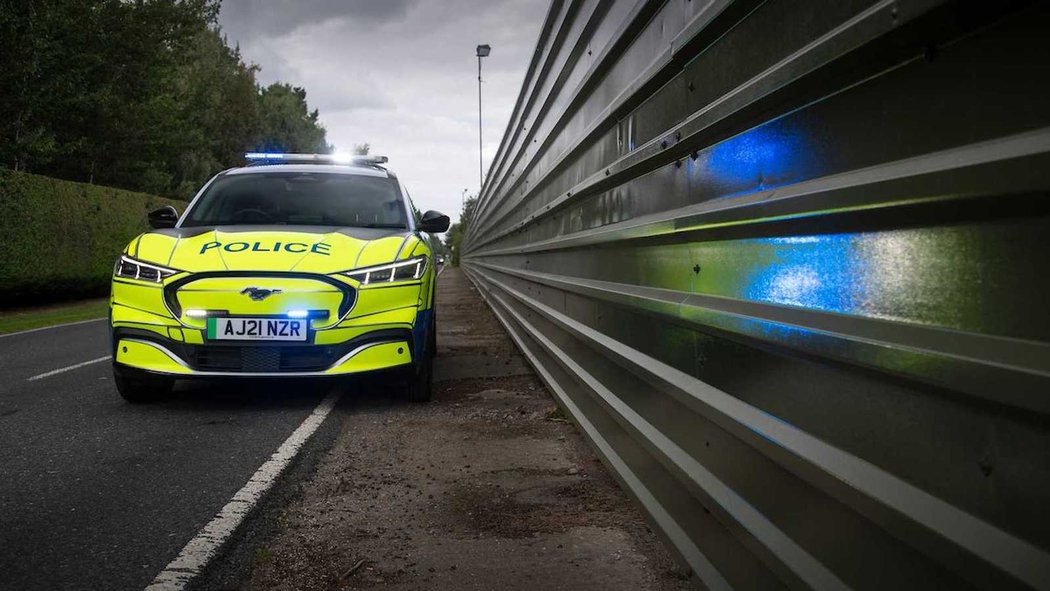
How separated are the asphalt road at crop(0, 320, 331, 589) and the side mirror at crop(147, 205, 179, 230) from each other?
1.16m

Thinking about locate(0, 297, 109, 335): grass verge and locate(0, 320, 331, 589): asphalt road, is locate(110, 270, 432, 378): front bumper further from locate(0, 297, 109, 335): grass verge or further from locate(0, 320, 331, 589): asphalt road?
locate(0, 297, 109, 335): grass verge

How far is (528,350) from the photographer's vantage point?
631cm

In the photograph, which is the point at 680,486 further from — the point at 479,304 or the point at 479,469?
the point at 479,304

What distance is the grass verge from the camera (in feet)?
36.8

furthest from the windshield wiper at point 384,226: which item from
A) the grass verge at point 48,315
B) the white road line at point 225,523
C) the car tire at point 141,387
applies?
the grass verge at point 48,315

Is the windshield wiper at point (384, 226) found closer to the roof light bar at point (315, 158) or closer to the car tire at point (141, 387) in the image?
the car tire at point (141, 387)

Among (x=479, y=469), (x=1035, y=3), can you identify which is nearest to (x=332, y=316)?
(x=479, y=469)

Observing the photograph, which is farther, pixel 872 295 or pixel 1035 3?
pixel 872 295

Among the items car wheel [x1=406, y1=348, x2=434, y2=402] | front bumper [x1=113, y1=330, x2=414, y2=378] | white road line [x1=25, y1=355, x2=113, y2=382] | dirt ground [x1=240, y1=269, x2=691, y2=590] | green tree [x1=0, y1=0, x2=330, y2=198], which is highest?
green tree [x1=0, y1=0, x2=330, y2=198]

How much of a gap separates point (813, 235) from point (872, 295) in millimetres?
244

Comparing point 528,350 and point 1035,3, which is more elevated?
point 1035,3

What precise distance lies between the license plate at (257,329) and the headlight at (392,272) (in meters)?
0.43

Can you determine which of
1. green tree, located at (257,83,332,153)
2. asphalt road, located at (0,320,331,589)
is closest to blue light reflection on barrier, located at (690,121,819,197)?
asphalt road, located at (0,320,331,589)

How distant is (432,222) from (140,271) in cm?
205
